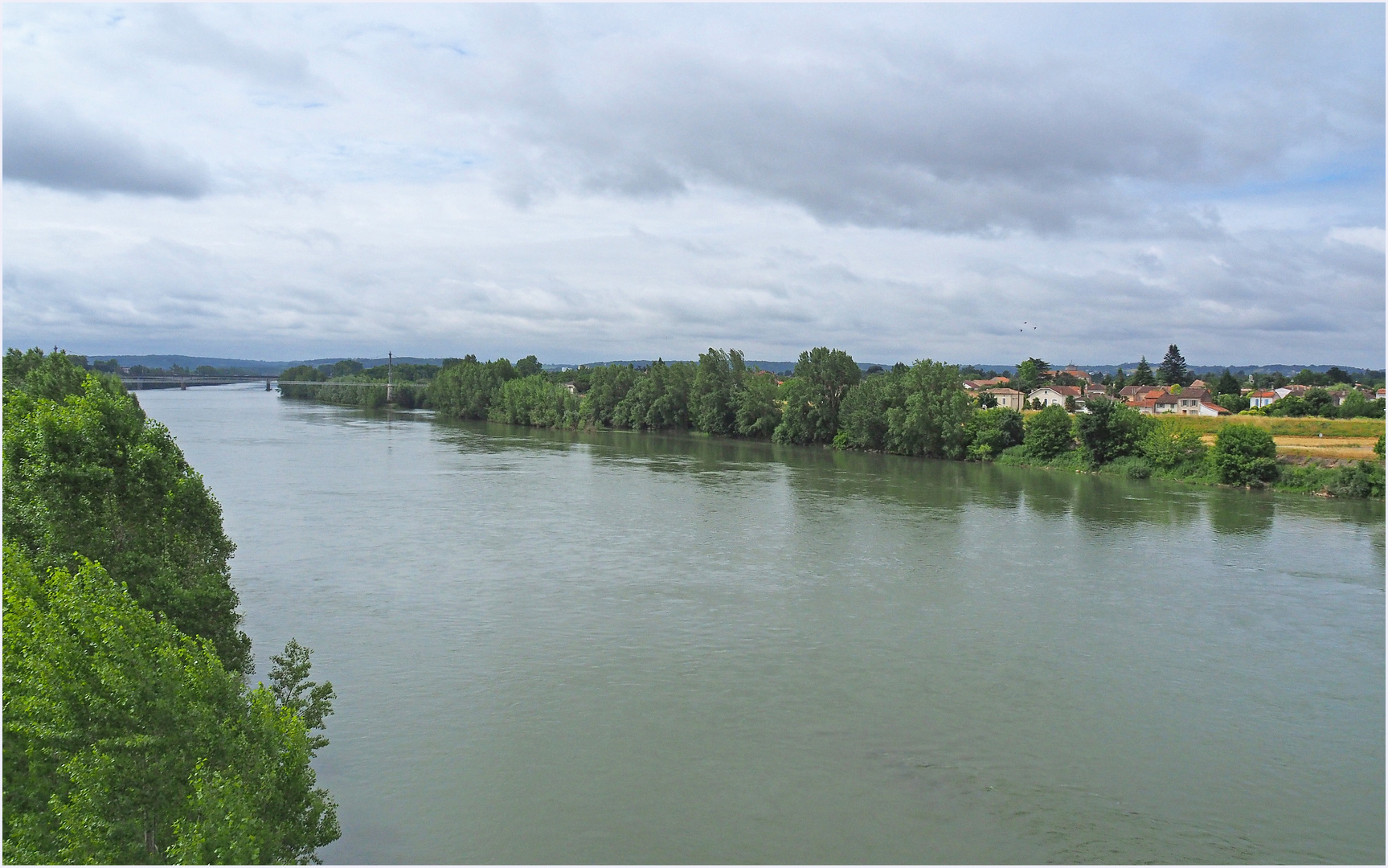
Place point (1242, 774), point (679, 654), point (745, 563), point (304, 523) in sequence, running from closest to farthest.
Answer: point (1242, 774)
point (679, 654)
point (745, 563)
point (304, 523)

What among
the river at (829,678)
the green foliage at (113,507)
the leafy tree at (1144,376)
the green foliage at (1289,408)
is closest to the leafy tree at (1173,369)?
the leafy tree at (1144,376)

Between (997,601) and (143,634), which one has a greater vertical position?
(143,634)

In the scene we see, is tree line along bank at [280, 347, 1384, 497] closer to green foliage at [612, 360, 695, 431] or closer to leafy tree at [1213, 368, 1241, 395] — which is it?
green foliage at [612, 360, 695, 431]

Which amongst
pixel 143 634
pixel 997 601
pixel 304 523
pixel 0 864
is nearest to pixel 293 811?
pixel 143 634

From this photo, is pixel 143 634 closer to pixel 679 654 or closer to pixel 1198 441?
pixel 679 654

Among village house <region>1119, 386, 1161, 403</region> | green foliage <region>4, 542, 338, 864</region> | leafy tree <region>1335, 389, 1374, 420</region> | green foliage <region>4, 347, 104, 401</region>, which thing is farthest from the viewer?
village house <region>1119, 386, 1161, 403</region>

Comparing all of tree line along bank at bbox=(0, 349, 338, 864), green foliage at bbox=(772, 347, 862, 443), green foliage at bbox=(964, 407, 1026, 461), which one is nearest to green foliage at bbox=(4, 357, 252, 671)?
tree line along bank at bbox=(0, 349, 338, 864)

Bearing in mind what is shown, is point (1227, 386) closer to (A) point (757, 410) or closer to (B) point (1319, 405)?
(B) point (1319, 405)
